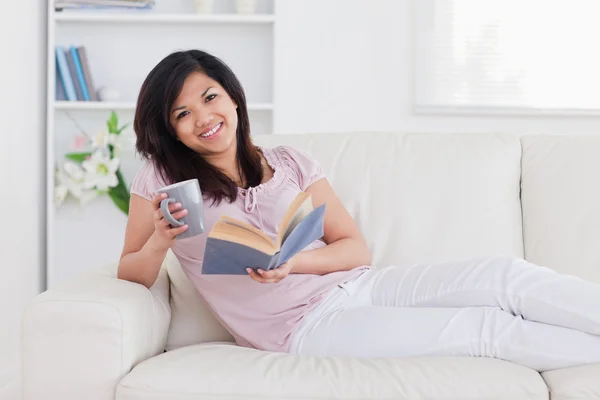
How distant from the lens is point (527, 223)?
216 centimetres

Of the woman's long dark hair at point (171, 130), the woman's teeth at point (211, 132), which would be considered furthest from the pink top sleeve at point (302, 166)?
the woman's teeth at point (211, 132)

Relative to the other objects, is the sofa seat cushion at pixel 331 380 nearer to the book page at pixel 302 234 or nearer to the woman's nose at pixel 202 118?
the book page at pixel 302 234

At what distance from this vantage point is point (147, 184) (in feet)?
6.13

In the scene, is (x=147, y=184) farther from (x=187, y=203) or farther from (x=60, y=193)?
(x=60, y=193)

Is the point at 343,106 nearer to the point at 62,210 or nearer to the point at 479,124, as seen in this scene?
the point at 479,124

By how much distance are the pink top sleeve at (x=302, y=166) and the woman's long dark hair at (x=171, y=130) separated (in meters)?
0.11

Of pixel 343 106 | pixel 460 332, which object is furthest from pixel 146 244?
pixel 343 106

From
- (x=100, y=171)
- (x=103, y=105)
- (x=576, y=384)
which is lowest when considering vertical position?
(x=576, y=384)

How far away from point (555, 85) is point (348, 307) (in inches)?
88.5

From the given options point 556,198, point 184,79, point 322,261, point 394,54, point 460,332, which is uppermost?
point 394,54

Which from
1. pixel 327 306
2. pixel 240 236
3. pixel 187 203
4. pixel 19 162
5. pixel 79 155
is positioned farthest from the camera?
pixel 79 155

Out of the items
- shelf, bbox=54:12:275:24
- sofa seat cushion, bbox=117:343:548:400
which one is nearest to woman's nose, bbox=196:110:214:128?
sofa seat cushion, bbox=117:343:548:400

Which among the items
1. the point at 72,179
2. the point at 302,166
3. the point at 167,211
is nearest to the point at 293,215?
the point at 167,211

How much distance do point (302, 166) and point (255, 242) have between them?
2.10 feet
